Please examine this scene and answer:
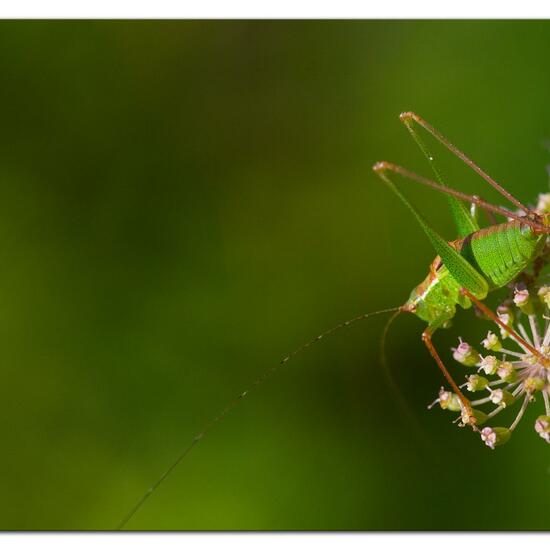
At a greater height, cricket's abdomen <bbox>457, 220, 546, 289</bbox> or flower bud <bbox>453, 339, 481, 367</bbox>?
cricket's abdomen <bbox>457, 220, 546, 289</bbox>

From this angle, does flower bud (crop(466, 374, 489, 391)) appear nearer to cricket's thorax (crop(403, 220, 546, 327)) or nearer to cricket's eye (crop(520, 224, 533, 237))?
cricket's thorax (crop(403, 220, 546, 327))

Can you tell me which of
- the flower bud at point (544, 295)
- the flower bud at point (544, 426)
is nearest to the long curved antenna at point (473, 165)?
the flower bud at point (544, 295)

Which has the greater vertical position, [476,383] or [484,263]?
[484,263]

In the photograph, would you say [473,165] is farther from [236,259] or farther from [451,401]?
[236,259]

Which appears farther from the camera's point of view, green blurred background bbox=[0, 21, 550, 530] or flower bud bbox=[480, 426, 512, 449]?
green blurred background bbox=[0, 21, 550, 530]

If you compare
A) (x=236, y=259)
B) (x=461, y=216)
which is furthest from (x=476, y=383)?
(x=236, y=259)

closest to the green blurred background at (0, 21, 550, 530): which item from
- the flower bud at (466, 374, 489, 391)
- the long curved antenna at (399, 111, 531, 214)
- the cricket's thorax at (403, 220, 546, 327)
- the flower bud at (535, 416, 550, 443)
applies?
the long curved antenna at (399, 111, 531, 214)

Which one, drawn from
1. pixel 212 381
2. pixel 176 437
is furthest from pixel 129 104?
pixel 176 437
